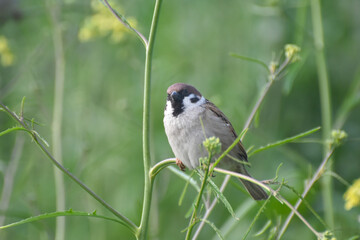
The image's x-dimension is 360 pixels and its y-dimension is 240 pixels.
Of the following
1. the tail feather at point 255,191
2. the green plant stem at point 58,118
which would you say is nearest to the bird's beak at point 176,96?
the tail feather at point 255,191

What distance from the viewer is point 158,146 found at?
435 centimetres

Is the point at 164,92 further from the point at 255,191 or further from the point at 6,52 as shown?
the point at 255,191

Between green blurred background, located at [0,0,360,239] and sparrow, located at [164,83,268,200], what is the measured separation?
0.90 metres

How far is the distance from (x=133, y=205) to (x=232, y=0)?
9.31 feet

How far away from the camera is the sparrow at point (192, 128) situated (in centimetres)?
255

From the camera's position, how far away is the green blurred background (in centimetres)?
409

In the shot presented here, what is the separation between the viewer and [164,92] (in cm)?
452

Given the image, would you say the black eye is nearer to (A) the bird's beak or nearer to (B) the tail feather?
(A) the bird's beak

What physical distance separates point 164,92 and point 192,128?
1.94 m

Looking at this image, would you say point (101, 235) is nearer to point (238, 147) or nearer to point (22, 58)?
point (238, 147)

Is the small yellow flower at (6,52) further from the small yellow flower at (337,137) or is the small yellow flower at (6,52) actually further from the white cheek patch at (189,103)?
the small yellow flower at (337,137)

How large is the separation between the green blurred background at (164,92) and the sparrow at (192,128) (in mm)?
903

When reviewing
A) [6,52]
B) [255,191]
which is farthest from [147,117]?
[6,52]

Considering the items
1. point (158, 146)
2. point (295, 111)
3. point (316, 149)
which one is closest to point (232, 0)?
point (295, 111)
